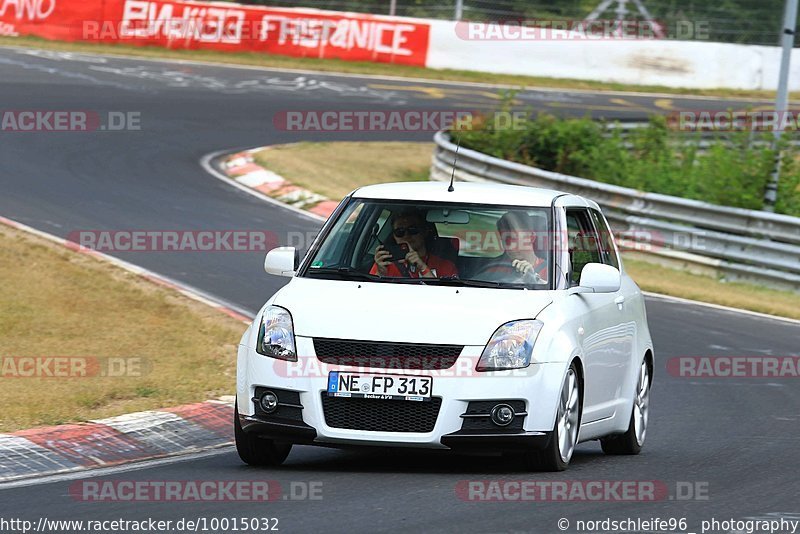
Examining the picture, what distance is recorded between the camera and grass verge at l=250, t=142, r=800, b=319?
692 inches

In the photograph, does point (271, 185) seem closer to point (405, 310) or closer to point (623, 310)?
point (623, 310)

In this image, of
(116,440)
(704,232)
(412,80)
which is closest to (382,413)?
(116,440)

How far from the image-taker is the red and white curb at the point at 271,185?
20.8m

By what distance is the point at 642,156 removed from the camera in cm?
2570

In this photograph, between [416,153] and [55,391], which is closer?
[55,391]

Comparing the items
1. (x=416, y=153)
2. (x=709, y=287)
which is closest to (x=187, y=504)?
(x=709, y=287)

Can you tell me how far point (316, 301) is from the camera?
7.76 m

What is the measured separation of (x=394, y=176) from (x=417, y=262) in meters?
15.9

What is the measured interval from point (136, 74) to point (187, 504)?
24.7 m

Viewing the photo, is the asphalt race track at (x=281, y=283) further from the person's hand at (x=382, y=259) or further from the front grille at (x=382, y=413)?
the person's hand at (x=382, y=259)

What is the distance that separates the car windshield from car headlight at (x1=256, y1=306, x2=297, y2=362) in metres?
0.65

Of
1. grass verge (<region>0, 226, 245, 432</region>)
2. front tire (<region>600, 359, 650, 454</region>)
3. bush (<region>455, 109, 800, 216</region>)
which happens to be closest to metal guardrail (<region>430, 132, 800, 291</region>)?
bush (<region>455, 109, 800, 216</region>)

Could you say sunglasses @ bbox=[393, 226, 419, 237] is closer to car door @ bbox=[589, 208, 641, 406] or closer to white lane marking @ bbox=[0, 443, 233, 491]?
car door @ bbox=[589, 208, 641, 406]

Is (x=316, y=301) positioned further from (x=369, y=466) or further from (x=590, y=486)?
(x=590, y=486)
